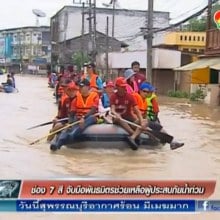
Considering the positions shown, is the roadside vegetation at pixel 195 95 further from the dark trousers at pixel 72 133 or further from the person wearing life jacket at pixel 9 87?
the dark trousers at pixel 72 133

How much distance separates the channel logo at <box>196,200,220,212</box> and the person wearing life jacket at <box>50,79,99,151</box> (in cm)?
638

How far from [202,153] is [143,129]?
61.9 inches

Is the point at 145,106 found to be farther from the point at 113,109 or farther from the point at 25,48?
the point at 25,48

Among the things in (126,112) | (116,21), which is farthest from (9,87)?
(116,21)

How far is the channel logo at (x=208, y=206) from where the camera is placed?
562cm

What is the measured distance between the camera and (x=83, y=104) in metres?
12.3

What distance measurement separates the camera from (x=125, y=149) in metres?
12.2

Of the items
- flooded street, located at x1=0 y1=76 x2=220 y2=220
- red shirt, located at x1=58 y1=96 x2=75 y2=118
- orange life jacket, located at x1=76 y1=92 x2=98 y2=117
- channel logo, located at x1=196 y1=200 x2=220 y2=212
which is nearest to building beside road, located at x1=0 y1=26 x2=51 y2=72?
flooded street, located at x1=0 y1=76 x2=220 y2=220

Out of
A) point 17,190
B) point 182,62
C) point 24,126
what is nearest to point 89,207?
point 17,190

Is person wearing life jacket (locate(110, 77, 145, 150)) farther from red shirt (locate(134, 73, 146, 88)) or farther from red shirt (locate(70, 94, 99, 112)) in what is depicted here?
red shirt (locate(134, 73, 146, 88))

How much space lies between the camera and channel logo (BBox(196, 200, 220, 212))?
5.62 metres

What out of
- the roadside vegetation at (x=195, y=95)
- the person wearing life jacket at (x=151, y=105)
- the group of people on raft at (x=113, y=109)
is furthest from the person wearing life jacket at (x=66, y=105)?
the roadside vegetation at (x=195, y=95)

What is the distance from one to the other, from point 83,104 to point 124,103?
86 cm

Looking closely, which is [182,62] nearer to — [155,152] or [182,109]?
[182,109]
